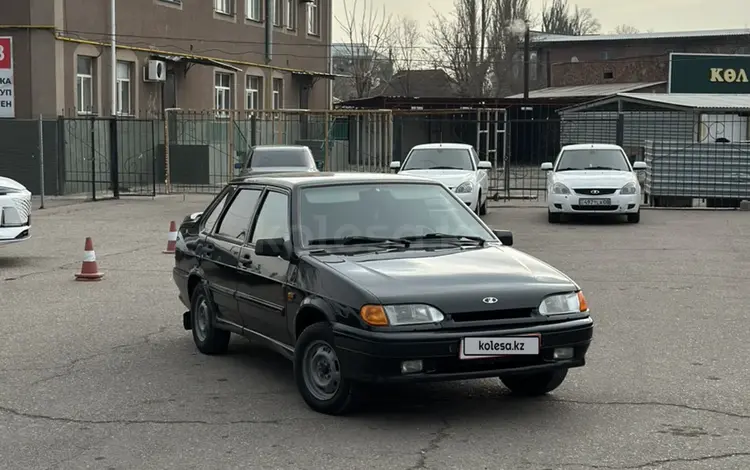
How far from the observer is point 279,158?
23.8 metres

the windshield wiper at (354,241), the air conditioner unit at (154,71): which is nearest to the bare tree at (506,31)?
the air conditioner unit at (154,71)

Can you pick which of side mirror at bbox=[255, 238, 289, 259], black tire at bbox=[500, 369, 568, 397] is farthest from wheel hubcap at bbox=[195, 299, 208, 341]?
black tire at bbox=[500, 369, 568, 397]

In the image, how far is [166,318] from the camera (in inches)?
386

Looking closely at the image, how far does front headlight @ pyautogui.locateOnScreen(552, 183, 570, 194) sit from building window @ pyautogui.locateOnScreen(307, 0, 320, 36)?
27.0m

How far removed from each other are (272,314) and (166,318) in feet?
10.4

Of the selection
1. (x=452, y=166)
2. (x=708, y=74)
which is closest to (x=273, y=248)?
(x=452, y=166)

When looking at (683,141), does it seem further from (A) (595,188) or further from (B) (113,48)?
(B) (113,48)

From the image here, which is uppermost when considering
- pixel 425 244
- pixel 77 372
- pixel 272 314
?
pixel 425 244

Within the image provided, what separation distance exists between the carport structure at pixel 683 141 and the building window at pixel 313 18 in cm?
1479

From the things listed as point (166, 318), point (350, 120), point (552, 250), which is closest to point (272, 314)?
point (166, 318)

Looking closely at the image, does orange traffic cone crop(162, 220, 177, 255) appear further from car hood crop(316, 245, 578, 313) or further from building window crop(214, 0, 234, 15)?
building window crop(214, 0, 234, 15)

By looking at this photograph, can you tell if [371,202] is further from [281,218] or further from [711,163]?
[711,163]

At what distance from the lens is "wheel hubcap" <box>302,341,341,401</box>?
243 inches

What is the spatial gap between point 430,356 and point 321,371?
0.85 metres
